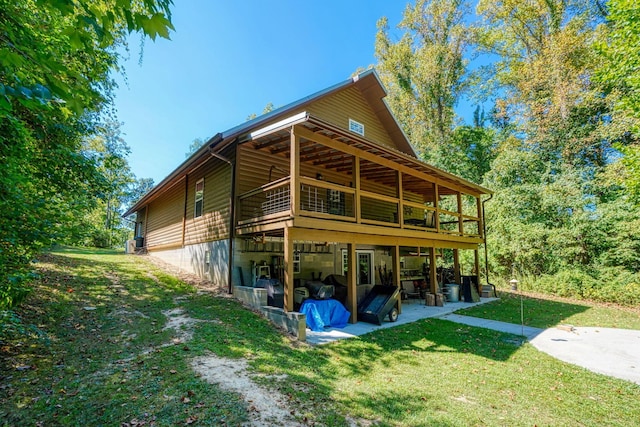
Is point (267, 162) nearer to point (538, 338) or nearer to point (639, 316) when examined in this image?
point (538, 338)

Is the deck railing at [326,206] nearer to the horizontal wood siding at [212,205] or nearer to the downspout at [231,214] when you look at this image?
the downspout at [231,214]

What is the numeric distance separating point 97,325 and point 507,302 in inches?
547

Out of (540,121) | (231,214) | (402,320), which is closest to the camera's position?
(402,320)

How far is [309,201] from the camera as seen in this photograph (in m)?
10.0

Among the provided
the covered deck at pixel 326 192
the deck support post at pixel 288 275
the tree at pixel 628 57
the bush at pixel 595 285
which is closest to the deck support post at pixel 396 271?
the covered deck at pixel 326 192

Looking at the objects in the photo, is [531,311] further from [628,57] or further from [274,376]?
[274,376]

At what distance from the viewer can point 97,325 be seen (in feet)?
20.5

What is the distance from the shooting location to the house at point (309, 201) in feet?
25.8

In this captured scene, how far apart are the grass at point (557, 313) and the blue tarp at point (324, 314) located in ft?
15.7

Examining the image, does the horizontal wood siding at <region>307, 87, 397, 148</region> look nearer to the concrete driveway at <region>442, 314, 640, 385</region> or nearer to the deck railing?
the deck railing

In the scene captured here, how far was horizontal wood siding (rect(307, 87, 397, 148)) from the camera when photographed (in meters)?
12.0

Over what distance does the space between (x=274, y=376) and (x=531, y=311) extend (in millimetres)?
10447

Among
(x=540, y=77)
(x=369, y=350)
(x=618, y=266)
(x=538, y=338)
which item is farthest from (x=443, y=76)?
(x=369, y=350)

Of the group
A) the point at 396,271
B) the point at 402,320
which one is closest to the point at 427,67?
the point at 396,271
